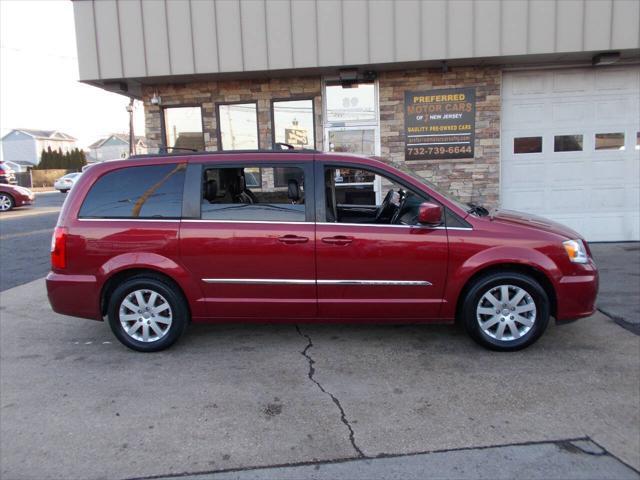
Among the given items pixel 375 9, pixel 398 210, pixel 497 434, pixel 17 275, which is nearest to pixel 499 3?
pixel 375 9

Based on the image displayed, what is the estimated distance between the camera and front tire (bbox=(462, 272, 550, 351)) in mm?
4293

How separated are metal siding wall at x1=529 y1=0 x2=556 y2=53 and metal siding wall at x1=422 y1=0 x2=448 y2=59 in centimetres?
136

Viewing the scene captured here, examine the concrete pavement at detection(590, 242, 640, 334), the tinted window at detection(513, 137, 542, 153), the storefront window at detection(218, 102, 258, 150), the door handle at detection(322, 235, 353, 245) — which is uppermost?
the storefront window at detection(218, 102, 258, 150)

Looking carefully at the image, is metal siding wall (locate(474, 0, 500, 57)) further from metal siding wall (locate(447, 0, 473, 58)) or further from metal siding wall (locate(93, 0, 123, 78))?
metal siding wall (locate(93, 0, 123, 78))

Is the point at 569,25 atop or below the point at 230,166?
atop

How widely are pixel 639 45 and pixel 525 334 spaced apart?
242 inches

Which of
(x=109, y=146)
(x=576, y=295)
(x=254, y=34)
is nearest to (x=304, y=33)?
(x=254, y=34)

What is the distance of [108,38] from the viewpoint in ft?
27.6

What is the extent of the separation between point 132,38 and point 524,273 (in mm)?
7391

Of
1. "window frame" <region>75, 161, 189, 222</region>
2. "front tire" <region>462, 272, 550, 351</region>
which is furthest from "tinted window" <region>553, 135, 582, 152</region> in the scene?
"window frame" <region>75, 161, 189, 222</region>

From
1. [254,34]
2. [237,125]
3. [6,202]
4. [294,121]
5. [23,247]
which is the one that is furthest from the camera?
[6,202]

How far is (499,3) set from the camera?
7.83 metres

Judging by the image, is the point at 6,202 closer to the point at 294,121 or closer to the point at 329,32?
the point at 294,121

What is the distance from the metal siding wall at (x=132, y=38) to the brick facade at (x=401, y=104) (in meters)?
0.92
